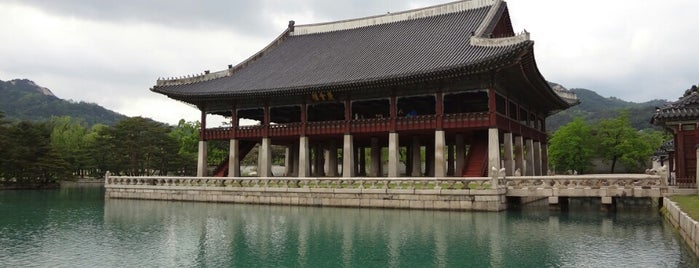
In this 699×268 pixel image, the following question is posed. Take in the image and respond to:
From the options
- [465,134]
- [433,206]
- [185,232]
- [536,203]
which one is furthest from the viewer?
[465,134]

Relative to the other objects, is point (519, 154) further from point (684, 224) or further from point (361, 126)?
point (684, 224)

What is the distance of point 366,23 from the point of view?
46812mm

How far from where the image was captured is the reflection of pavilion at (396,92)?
107ft

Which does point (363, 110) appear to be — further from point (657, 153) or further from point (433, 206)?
point (657, 153)

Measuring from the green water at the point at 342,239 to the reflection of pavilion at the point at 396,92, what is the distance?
8527mm

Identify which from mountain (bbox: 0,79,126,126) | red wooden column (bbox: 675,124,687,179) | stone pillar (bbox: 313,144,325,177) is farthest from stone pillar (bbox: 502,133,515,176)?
mountain (bbox: 0,79,126,126)

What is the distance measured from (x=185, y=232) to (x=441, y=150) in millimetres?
17815

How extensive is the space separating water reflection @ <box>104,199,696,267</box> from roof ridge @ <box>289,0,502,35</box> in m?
20.9

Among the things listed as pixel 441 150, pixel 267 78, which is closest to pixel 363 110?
pixel 267 78

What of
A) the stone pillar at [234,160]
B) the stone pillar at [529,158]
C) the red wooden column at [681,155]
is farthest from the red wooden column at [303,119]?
the red wooden column at [681,155]

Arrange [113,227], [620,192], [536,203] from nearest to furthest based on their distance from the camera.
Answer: [113,227], [620,192], [536,203]

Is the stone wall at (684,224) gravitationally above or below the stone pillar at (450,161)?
below

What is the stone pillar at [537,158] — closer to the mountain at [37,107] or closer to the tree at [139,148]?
the tree at [139,148]

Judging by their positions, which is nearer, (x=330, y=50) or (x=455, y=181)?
(x=455, y=181)
